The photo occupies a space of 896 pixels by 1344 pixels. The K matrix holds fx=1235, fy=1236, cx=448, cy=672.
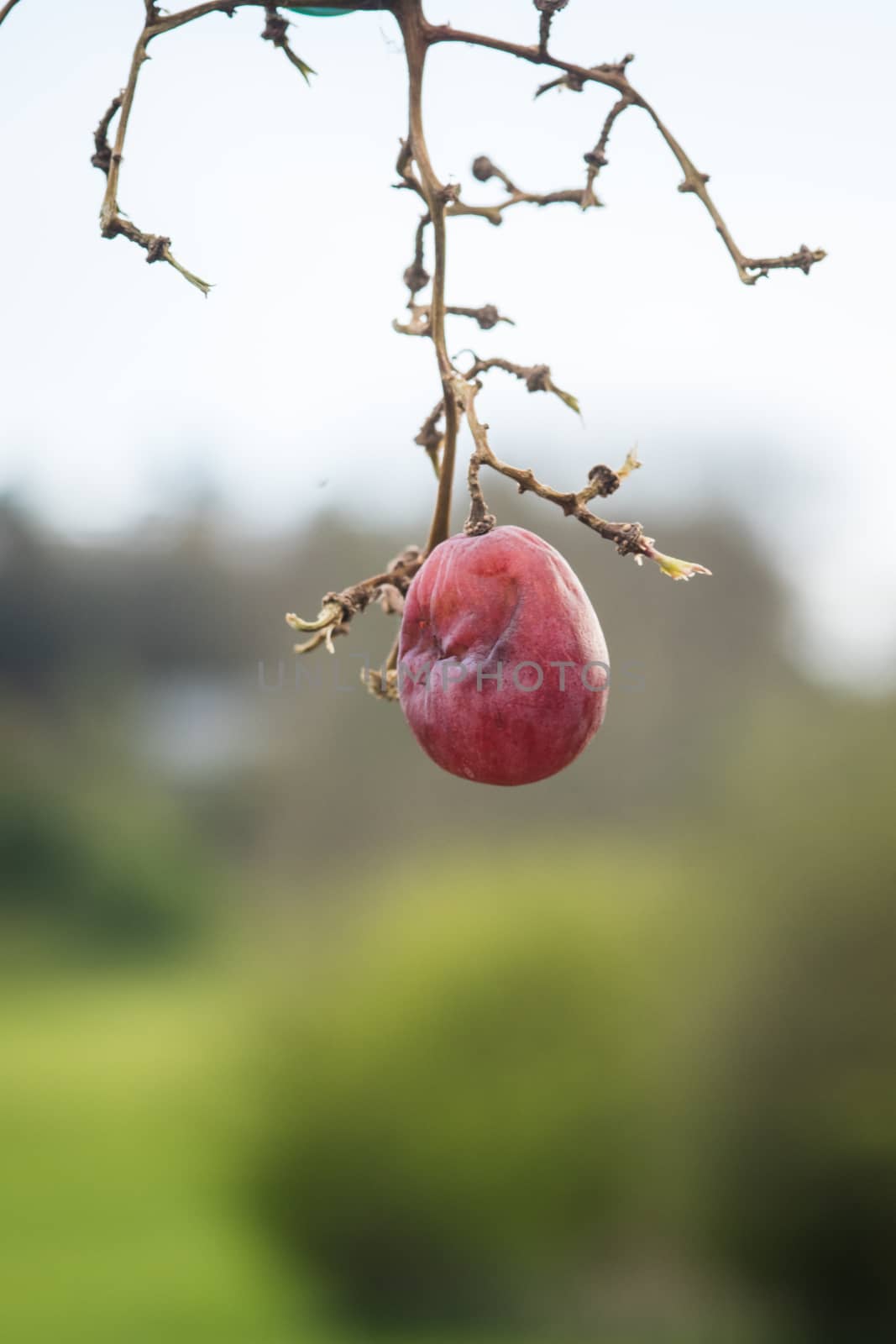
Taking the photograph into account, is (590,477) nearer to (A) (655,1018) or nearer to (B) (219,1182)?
(A) (655,1018)

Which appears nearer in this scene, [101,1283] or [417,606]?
[417,606]

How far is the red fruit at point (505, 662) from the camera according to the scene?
611 mm

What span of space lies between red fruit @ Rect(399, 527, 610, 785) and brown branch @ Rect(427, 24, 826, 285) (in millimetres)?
214

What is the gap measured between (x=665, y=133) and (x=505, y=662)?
314 mm

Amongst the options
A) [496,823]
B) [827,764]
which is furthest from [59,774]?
[827,764]

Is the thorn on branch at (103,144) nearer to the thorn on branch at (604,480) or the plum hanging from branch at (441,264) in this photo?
the plum hanging from branch at (441,264)

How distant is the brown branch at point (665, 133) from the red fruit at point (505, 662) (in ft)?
0.70

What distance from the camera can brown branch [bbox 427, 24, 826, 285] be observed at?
68cm

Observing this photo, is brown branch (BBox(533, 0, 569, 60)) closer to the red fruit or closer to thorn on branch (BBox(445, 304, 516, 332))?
thorn on branch (BBox(445, 304, 516, 332))

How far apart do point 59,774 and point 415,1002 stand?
5.32 metres

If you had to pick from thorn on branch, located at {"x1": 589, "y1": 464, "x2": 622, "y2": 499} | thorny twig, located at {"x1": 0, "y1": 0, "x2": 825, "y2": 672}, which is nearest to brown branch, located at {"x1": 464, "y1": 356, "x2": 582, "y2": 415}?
thorny twig, located at {"x1": 0, "y1": 0, "x2": 825, "y2": 672}

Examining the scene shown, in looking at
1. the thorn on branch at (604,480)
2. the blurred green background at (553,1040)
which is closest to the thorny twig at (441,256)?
the thorn on branch at (604,480)

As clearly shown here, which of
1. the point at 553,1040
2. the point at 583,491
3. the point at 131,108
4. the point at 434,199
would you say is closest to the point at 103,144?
the point at 131,108

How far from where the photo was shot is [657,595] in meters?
5.40
